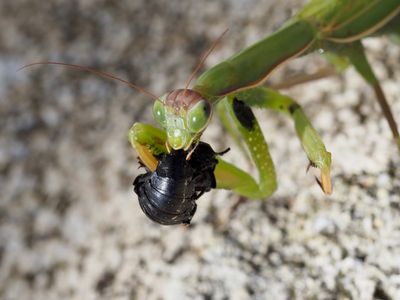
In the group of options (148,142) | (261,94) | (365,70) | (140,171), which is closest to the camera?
(148,142)

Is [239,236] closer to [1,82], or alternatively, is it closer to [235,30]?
[235,30]

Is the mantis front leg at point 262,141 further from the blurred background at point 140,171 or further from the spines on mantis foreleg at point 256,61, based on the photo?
the blurred background at point 140,171

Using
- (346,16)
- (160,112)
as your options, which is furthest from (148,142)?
(346,16)

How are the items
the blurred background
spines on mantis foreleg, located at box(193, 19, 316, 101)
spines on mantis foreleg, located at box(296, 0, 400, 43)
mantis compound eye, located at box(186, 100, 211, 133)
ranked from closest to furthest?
mantis compound eye, located at box(186, 100, 211, 133) → spines on mantis foreleg, located at box(193, 19, 316, 101) → spines on mantis foreleg, located at box(296, 0, 400, 43) → the blurred background

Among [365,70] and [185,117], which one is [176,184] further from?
[365,70]

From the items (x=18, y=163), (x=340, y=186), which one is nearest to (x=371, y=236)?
(x=340, y=186)

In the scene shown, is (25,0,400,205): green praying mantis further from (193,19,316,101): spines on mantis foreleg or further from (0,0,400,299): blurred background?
(0,0,400,299): blurred background

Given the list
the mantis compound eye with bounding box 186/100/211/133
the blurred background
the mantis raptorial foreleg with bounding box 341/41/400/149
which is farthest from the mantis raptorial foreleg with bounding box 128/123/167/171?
the mantis raptorial foreleg with bounding box 341/41/400/149
